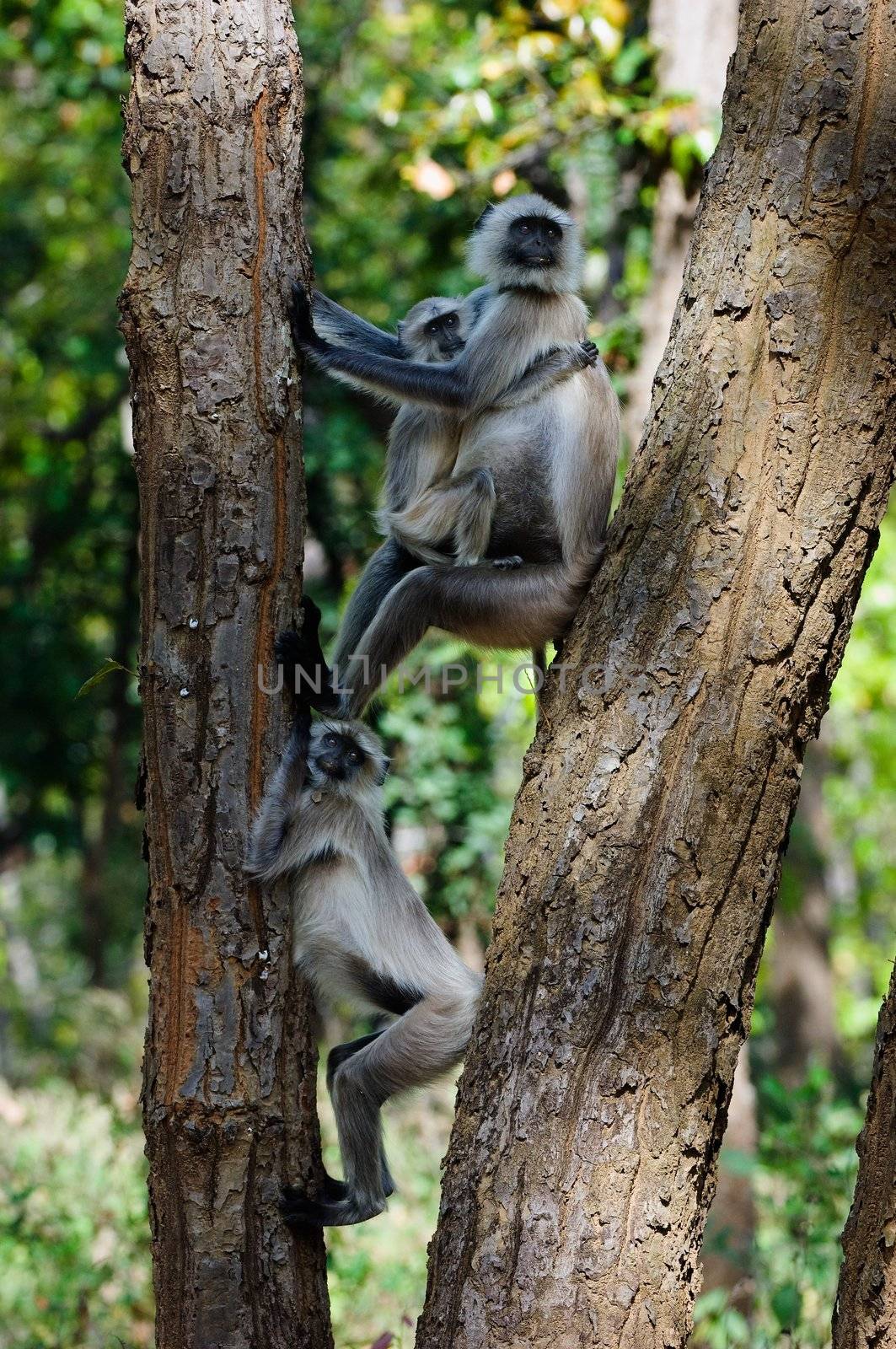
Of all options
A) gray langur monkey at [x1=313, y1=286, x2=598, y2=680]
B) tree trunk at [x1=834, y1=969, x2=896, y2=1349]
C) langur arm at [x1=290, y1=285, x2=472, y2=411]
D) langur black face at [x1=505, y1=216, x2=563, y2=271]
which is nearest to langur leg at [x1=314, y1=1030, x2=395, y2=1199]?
gray langur monkey at [x1=313, y1=286, x2=598, y2=680]

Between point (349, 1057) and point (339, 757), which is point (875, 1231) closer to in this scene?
point (349, 1057)

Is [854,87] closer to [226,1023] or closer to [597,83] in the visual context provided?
[226,1023]

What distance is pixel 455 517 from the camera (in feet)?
13.7

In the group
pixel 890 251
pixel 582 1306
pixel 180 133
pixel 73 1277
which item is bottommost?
pixel 73 1277

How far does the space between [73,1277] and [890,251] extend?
4435 millimetres

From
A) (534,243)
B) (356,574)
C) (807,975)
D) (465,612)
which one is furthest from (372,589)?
(807,975)

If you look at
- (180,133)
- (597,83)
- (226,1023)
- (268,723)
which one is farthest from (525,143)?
(226,1023)

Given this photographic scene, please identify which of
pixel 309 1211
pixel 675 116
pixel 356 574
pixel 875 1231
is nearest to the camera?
pixel 875 1231

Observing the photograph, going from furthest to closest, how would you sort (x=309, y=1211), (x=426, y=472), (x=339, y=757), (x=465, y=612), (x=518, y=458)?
(x=426, y=472)
(x=518, y=458)
(x=465, y=612)
(x=339, y=757)
(x=309, y=1211)

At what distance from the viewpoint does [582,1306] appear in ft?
8.39

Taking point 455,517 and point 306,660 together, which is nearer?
point 306,660

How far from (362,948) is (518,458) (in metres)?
1.53

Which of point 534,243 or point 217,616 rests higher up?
point 534,243

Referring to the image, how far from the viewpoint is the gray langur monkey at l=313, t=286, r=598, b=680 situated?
161 inches
